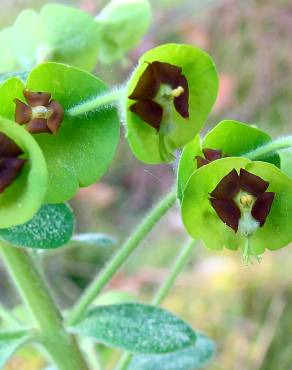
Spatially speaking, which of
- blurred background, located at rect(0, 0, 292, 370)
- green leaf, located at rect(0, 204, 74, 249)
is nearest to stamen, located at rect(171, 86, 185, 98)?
green leaf, located at rect(0, 204, 74, 249)

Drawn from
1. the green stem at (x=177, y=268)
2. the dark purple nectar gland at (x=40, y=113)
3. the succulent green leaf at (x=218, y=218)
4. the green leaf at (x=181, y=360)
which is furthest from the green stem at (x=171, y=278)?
the dark purple nectar gland at (x=40, y=113)

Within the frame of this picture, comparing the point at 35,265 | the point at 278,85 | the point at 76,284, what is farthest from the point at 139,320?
the point at 278,85

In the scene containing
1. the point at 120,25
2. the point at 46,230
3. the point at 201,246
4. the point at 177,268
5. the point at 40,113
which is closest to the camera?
the point at 40,113

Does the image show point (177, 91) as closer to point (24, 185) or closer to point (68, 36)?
point (24, 185)

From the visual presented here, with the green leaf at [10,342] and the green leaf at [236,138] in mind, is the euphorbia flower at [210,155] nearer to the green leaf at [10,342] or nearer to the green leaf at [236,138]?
the green leaf at [236,138]

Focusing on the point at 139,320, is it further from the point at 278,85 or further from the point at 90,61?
the point at 278,85

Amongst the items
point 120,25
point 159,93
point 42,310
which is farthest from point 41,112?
point 120,25
